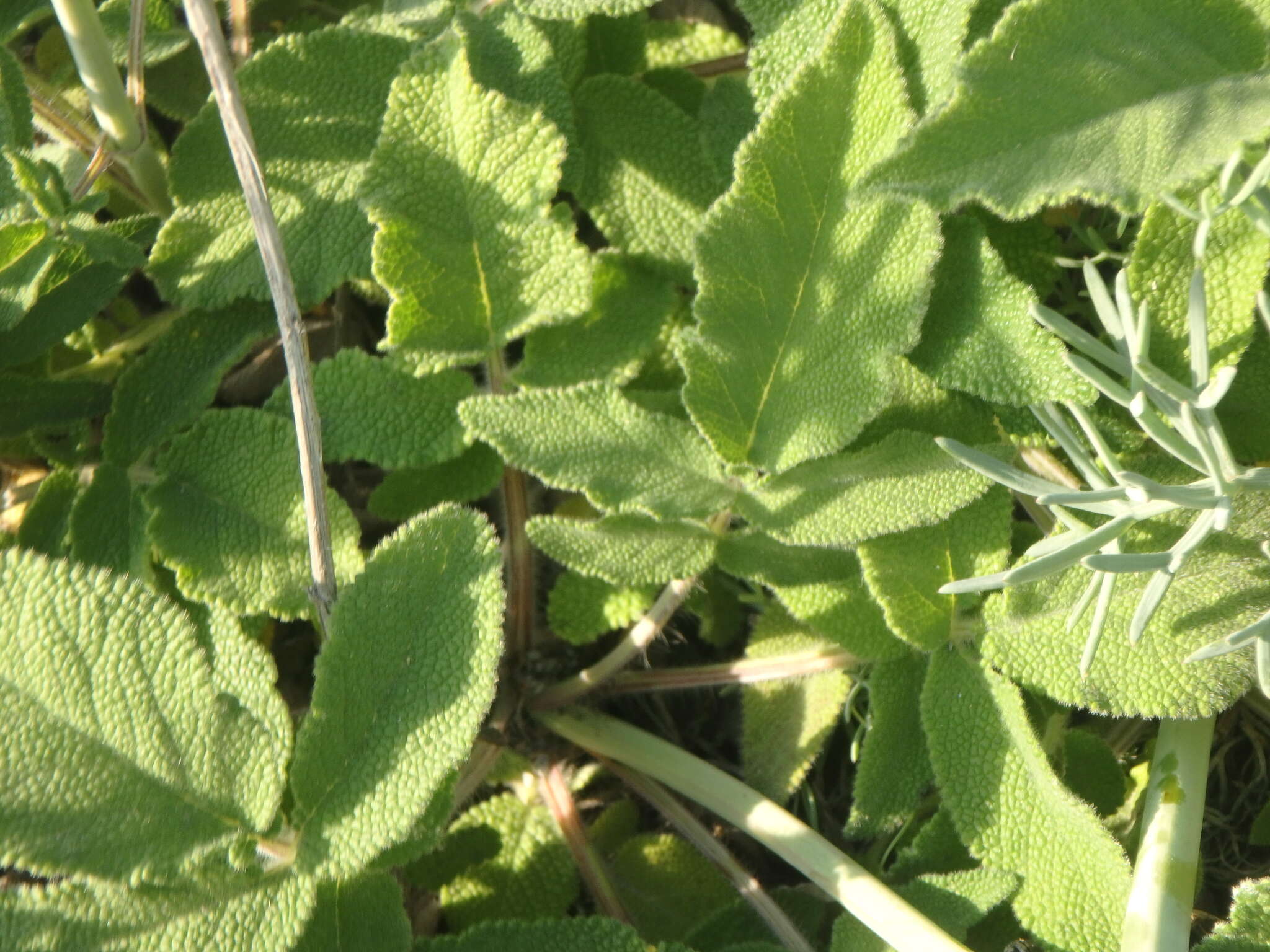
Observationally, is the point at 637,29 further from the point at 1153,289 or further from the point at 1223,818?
the point at 1223,818

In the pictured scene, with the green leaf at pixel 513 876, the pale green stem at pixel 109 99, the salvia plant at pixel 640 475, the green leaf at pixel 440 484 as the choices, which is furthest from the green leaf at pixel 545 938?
the pale green stem at pixel 109 99

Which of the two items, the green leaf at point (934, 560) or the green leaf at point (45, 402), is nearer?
the green leaf at point (934, 560)

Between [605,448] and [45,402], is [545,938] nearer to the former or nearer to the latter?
[605,448]

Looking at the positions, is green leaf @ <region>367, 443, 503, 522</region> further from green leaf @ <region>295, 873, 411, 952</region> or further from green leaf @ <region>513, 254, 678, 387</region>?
green leaf @ <region>295, 873, 411, 952</region>

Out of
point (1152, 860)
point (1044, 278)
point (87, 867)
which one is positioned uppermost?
point (1044, 278)

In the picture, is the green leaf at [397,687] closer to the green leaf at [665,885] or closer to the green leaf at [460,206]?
the green leaf at [460,206]

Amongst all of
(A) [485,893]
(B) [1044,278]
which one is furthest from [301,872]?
(B) [1044,278]

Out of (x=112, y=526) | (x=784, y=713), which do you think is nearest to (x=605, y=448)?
(x=784, y=713)
